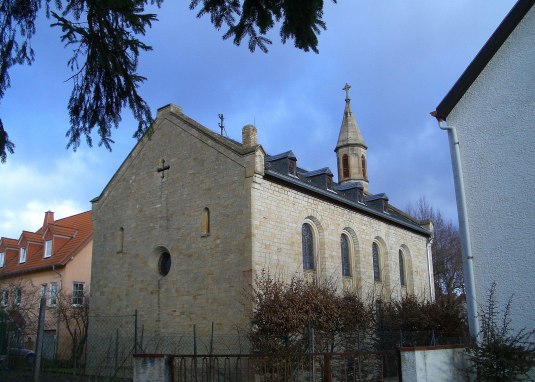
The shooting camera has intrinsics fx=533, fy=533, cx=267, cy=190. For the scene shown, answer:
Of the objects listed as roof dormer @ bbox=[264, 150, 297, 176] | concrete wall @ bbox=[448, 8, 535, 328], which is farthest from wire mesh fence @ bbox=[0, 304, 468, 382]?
roof dormer @ bbox=[264, 150, 297, 176]

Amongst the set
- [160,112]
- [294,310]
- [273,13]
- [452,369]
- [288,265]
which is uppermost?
[160,112]

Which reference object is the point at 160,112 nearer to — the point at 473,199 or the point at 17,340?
the point at 17,340

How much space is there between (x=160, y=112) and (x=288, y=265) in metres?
9.01

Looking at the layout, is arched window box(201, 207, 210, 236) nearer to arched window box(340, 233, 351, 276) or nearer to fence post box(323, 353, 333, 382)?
arched window box(340, 233, 351, 276)

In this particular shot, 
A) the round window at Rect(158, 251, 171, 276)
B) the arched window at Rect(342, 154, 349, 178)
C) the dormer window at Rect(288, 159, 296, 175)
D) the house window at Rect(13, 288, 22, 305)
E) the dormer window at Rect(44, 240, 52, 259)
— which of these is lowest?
the house window at Rect(13, 288, 22, 305)

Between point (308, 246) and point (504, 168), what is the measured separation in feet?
34.8

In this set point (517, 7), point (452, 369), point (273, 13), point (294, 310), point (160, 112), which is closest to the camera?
point (273, 13)

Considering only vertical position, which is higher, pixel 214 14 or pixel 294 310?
pixel 214 14

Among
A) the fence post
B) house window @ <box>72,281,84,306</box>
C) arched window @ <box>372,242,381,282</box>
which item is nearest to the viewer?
the fence post

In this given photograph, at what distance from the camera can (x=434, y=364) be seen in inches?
401

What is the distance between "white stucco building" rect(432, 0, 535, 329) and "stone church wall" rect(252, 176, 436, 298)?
7.62 metres

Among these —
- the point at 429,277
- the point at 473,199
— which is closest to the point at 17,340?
the point at 473,199

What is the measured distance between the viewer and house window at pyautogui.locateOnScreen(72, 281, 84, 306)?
101ft

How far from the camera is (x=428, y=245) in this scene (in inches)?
1272
